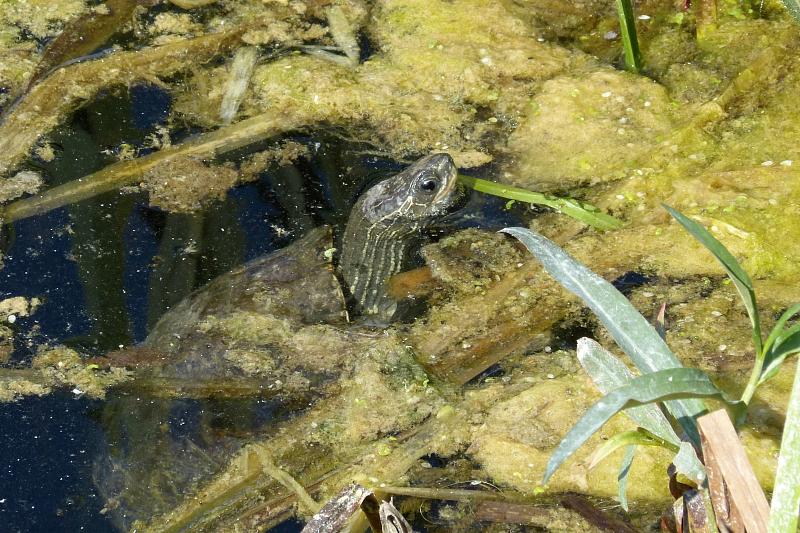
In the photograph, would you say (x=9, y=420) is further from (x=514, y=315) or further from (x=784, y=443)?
(x=784, y=443)

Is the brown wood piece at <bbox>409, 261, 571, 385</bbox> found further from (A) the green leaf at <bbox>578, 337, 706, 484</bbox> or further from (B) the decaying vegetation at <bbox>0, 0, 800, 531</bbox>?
(A) the green leaf at <bbox>578, 337, 706, 484</bbox>

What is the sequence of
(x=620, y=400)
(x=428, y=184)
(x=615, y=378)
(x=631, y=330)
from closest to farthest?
(x=620, y=400) < (x=631, y=330) < (x=615, y=378) < (x=428, y=184)

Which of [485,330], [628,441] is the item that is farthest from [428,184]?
[628,441]

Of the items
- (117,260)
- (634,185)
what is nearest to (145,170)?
(117,260)

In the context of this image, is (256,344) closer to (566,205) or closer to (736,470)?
(566,205)

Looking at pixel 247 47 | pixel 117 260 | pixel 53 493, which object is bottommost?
pixel 53 493
